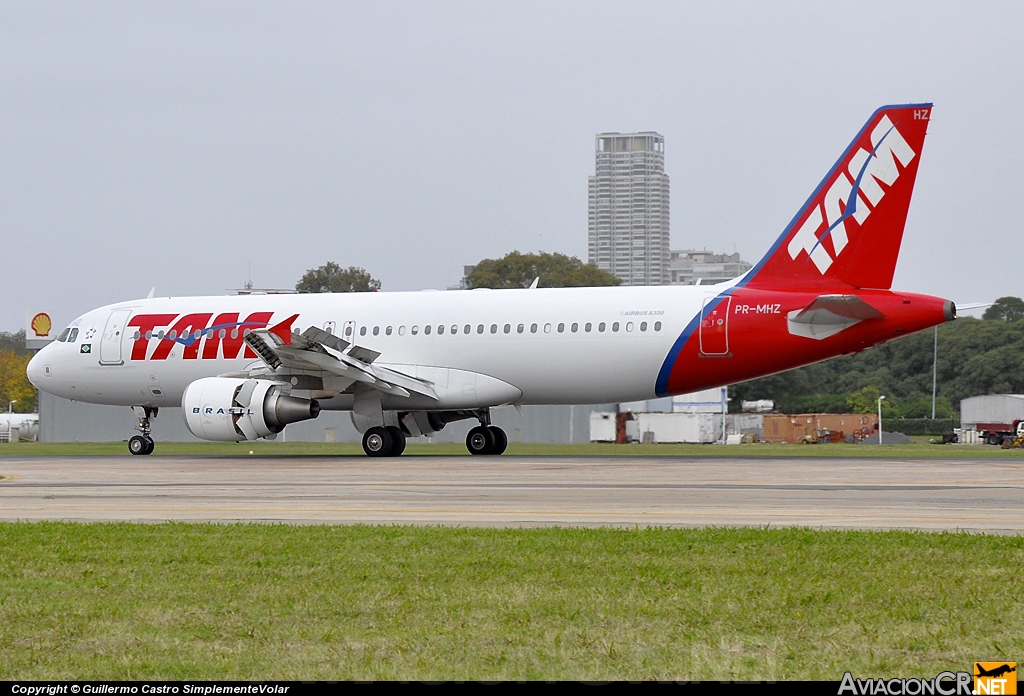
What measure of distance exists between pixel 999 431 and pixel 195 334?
3729 centimetres

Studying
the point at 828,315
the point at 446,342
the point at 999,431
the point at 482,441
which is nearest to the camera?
the point at 828,315

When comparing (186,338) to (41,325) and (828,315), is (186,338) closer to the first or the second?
(828,315)

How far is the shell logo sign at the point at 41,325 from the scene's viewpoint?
192ft

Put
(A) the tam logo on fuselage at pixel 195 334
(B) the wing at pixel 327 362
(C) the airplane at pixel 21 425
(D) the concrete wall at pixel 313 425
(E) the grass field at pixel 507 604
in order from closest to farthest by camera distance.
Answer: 1. (E) the grass field at pixel 507 604
2. (B) the wing at pixel 327 362
3. (A) the tam logo on fuselage at pixel 195 334
4. (D) the concrete wall at pixel 313 425
5. (C) the airplane at pixel 21 425

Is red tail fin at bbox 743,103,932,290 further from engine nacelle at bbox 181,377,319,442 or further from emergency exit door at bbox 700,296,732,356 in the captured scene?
engine nacelle at bbox 181,377,319,442

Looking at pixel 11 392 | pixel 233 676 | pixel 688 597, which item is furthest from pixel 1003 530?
pixel 11 392

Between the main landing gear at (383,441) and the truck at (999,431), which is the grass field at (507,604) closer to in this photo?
the main landing gear at (383,441)

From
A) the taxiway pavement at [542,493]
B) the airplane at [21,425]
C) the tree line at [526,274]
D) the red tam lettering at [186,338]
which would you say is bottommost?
the taxiway pavement at [542,493]

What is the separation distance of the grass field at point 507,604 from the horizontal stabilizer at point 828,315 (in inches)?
631

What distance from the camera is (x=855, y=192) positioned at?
92.8 feet

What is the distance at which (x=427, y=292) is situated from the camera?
110 feet

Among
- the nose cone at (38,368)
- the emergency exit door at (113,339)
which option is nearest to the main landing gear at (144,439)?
the emergency exit door at (113,339)

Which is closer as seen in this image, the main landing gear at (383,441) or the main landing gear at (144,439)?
the main landing gear at (383,441)

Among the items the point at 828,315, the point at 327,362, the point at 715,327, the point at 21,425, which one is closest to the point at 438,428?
the point at 327,362
